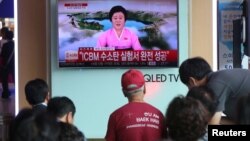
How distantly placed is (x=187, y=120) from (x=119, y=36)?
3899mm

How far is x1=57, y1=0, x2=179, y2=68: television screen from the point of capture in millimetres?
6027

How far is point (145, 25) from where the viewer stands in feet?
19.8

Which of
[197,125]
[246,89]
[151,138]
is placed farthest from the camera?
[246,89]

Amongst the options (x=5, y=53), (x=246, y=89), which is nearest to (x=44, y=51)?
(x=5, y=53)

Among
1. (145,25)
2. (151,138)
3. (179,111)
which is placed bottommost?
(151,138)

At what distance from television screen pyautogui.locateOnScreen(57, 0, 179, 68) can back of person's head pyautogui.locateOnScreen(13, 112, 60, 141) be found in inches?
154

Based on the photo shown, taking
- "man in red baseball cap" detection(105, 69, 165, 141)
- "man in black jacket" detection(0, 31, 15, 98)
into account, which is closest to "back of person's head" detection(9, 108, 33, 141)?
"man in red baseball cap" detection(105, 69, 165, 141)

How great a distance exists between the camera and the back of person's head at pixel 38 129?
2.07 m

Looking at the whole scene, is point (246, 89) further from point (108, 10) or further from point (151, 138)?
point (108, 10)

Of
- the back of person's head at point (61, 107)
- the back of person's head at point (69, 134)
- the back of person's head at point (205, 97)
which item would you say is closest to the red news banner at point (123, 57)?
the back of person's head at point (61, 107)

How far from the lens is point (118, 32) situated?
19.9ft

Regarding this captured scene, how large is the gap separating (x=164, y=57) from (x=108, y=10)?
856mm

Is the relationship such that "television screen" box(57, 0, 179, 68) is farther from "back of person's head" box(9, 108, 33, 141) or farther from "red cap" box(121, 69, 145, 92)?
"back of person's head" box(9, 108, 33, 141)

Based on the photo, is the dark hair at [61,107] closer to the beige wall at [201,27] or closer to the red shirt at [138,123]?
the red shirt at [138,123]
